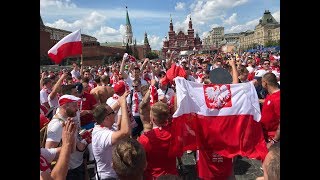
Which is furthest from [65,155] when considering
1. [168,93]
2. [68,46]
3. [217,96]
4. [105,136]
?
[168,93]

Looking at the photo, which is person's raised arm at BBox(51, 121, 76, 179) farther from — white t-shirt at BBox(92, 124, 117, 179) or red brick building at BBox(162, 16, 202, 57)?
red brick building at BBox(162, 16, 202, 57)

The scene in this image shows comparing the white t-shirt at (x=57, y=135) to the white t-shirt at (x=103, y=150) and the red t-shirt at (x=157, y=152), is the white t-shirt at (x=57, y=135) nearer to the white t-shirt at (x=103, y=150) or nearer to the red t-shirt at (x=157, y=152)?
the white t-shirt at (x=103, y=150)

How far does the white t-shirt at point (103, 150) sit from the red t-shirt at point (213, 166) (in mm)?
1078

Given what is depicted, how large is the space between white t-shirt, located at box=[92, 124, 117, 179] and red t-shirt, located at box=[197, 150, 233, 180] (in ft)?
3.54

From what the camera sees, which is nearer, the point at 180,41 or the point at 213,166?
the point at 213,166

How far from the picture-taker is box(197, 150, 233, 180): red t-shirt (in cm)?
393

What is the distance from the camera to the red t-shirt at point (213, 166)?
3928mm

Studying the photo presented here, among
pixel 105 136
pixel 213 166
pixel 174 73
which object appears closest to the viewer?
pixel 105 136

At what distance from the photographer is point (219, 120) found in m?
3.97

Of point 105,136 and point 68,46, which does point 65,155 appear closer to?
point 105,136

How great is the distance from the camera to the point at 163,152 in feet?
12.0

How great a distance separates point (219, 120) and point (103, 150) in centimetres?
141
